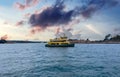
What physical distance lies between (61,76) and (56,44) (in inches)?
4729

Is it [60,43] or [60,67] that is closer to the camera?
[60,67]

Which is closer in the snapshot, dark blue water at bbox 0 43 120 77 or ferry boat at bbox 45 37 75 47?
dark blue water at bbox 0 43 120 77

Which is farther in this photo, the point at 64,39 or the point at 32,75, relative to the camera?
the point at 64,39

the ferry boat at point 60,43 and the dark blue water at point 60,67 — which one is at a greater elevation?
the ferry boat at point 60,43

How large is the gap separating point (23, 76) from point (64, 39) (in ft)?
392

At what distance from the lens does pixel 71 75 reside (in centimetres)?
3356

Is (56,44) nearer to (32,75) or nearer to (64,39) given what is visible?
(64,39)

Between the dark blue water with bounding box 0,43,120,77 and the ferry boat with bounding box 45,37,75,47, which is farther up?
the ferry boat with bounding box 45,37,75,47

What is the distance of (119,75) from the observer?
32.8 meters

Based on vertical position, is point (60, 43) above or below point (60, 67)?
above

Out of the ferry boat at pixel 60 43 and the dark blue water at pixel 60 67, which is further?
the ferry boat at pixel 60 43

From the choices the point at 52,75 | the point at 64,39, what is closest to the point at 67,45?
the point at 64,39

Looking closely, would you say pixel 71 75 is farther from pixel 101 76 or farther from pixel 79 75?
pixel 101 76

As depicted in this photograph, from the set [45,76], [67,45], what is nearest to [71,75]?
[45,76]
